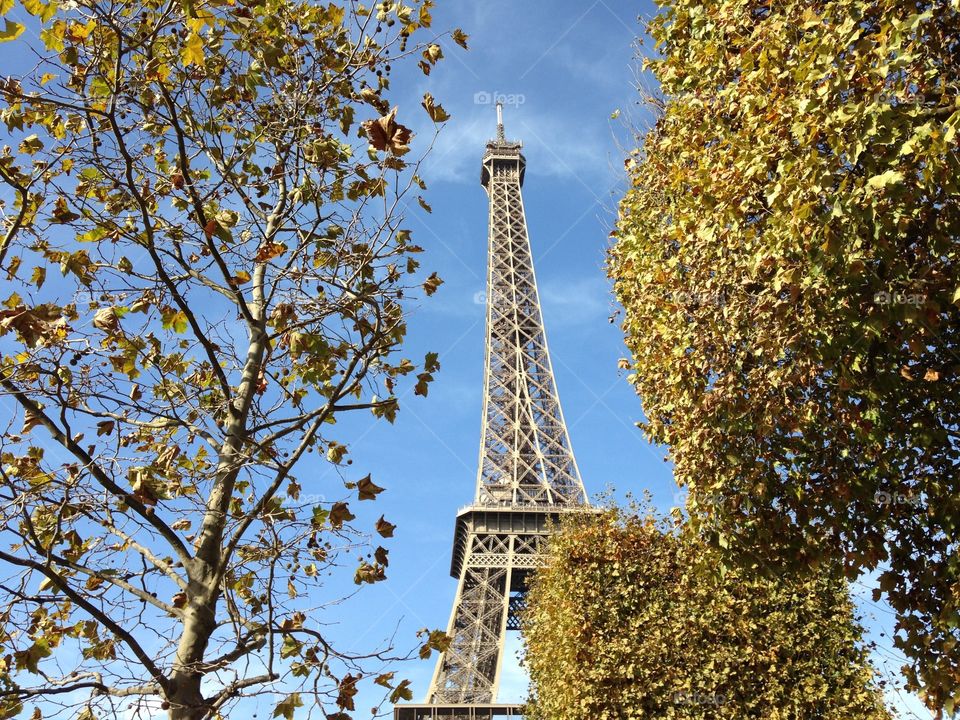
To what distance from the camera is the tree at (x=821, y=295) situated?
277 inches

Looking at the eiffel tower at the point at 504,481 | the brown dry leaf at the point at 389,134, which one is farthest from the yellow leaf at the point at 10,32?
the eiffel tower at the point at 504,481

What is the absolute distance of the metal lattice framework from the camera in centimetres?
4688

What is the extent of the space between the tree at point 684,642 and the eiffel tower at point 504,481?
48.6 feet

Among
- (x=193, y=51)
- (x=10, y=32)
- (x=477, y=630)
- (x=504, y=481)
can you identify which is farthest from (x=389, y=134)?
(x=504, y=481)

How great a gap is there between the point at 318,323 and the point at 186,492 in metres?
1.64

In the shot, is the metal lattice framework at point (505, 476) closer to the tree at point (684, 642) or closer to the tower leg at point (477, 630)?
the tower leg at point (477, 630)

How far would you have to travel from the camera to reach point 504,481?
5769 cm

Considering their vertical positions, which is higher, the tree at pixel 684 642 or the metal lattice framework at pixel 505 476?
the metal lattice framework at pixel 505 476

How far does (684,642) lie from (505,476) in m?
40.9

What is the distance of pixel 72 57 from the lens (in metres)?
5.30

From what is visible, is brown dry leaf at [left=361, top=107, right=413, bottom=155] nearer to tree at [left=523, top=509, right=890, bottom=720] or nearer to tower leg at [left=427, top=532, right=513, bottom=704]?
tree at [left=523, top=509, right=890, bottom=720]

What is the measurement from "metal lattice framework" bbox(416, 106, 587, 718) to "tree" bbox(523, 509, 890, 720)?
593 inches

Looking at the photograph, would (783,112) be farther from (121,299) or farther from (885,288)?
(121,299)

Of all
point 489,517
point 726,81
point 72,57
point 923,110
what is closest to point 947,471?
point 923,110
